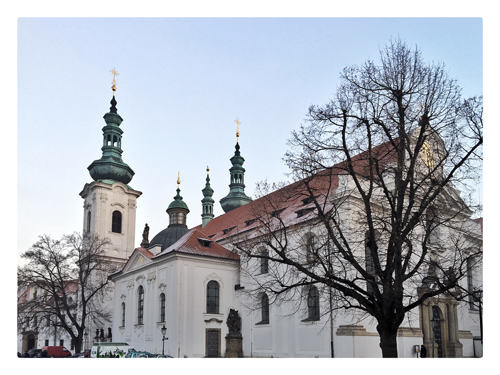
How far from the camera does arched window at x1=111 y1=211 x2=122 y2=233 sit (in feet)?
149

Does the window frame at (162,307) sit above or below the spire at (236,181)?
below

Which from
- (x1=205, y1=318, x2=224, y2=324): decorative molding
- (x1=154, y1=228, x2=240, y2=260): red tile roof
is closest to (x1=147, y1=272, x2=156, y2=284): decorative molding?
(x1=154, y1=228, x2=240, y2=260): red tile roof

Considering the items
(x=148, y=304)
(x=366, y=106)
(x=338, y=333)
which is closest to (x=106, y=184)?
(x=148, y=304)

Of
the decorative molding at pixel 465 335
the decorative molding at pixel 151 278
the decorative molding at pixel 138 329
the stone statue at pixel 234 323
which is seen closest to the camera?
the decorative molding at pixel 465 335

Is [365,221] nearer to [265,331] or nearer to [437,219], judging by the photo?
[437,219]

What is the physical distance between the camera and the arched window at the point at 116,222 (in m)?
45.5

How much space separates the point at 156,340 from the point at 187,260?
4.95 meters

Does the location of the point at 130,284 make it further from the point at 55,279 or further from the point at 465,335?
the point at 465,335

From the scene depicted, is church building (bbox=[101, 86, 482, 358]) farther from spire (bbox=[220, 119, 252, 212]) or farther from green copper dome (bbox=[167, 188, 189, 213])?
spire (bbox=[220, 119, 252, 212])

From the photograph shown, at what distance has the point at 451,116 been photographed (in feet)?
46.9

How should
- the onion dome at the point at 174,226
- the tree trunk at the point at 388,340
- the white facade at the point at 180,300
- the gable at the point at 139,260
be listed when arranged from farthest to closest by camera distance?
the onion dome at the point at 174,226, the gable at the point at 139,260, the white facade at the point at 180,300, the tree trunk at the point at 388,340

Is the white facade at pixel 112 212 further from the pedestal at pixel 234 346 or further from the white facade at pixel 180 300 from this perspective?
the pedestal at pixel 234 346

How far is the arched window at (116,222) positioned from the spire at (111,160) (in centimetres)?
298

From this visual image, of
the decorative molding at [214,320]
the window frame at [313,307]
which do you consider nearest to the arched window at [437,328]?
the window frame at [313,307]
